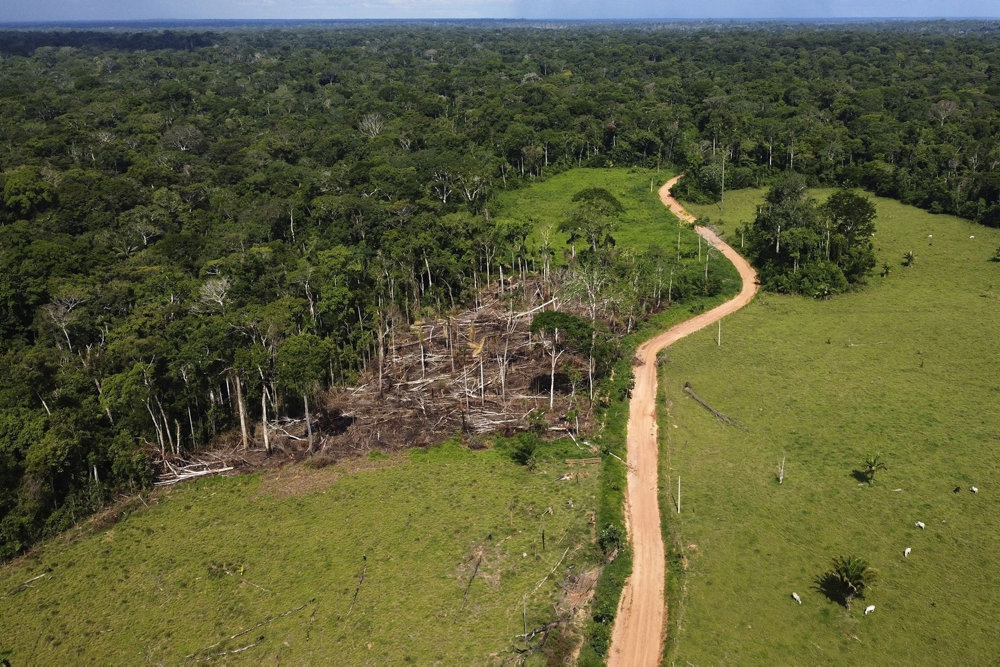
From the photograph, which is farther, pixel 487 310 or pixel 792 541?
pixel 487 310

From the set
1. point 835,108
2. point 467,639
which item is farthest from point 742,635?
point 835,108

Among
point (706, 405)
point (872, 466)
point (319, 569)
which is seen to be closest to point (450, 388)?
point (319, 569)

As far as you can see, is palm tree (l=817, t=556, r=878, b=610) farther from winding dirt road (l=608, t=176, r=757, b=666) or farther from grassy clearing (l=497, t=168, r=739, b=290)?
grassy clearing (l=497, t=168, r=739, b=290)

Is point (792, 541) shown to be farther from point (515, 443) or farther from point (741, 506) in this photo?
point (515, 443)

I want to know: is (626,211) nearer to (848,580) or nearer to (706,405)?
(706,405)

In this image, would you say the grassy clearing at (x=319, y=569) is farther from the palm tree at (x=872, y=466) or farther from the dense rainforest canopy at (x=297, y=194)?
the palm tree at (x=872, y=466)

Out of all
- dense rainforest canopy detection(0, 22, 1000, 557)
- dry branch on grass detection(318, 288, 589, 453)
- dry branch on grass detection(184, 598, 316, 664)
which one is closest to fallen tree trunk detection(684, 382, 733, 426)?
dry branch on grass detection(318, 288, 589, 453)
